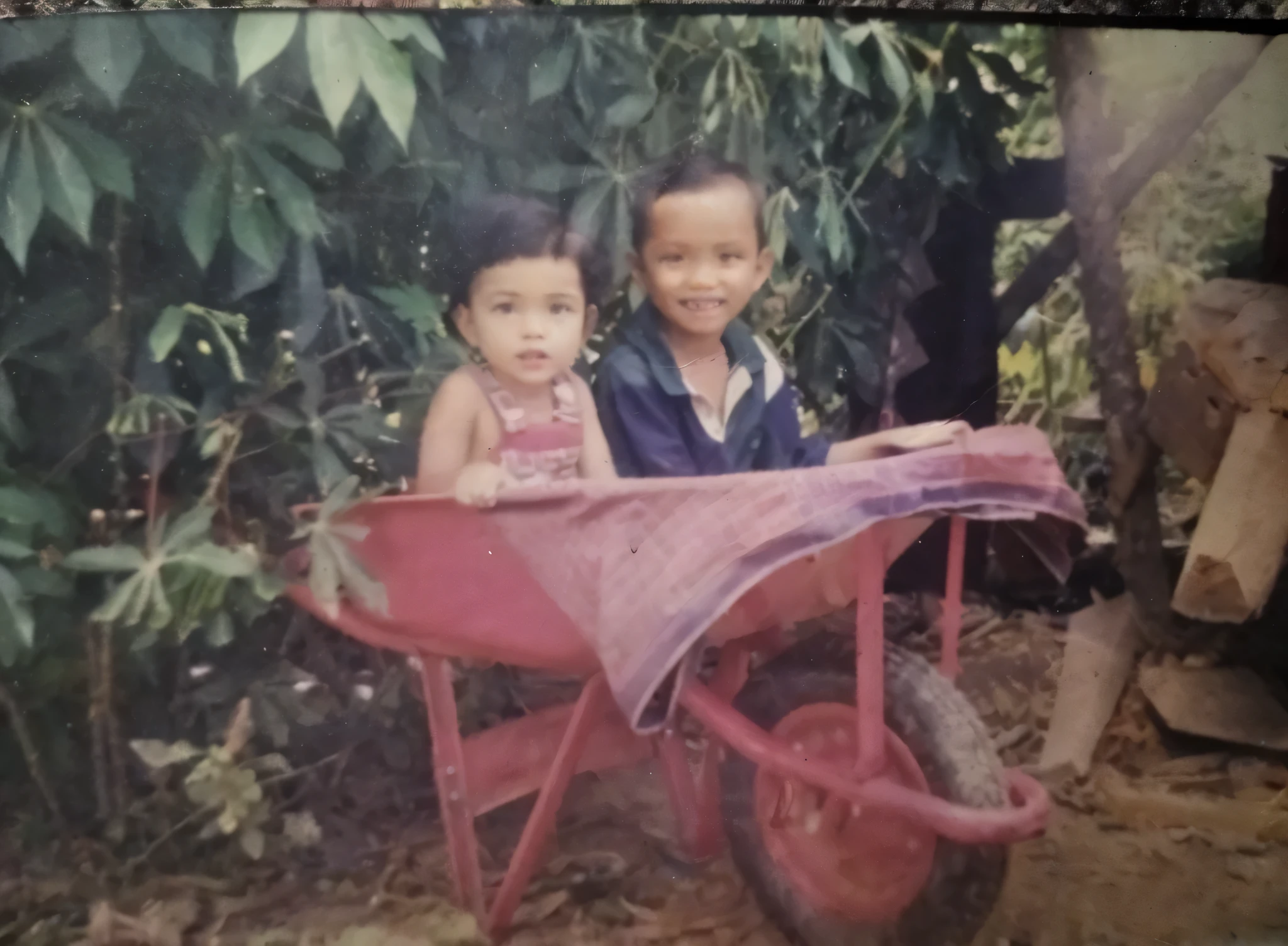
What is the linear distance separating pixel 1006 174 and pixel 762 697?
0.60 m

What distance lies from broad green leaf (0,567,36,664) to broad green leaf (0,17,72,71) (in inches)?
19.4

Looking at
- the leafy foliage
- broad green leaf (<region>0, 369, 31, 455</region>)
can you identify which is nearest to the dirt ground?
the leafy foliage

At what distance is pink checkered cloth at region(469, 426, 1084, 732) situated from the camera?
2.68 ft

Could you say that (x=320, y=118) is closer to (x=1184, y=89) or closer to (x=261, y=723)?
(x=261, y=723)

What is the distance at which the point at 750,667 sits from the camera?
34.9 inches

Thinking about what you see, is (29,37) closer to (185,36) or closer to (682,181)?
(185,36)

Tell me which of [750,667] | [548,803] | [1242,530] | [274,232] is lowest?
[548,803]

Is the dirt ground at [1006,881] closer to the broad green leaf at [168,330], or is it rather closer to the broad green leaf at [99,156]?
the broad green leaf at [168,330]

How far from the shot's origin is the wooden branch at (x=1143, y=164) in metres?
0.92

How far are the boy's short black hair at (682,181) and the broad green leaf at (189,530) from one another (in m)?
0.50

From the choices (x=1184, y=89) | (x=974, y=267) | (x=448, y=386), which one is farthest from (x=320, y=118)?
(x=1184, y=89)

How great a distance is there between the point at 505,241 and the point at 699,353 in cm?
22

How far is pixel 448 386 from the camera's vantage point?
86cm

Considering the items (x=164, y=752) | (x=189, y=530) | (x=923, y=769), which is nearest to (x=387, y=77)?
(x=189, y=530)
